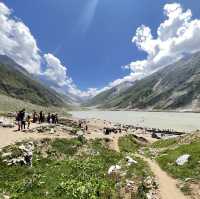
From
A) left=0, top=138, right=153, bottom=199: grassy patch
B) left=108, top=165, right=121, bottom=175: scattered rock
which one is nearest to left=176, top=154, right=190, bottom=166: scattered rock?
left=0, top=138, right=153, bottom=199: grassy patch

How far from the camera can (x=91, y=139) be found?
50750 mm

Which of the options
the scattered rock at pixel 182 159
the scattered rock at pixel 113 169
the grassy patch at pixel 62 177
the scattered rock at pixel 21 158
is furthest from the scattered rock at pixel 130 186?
the scattered rock at pixel 21 158

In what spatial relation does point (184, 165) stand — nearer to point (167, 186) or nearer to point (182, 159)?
point (182, 159)

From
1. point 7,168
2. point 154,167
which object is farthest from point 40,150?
point 154,167

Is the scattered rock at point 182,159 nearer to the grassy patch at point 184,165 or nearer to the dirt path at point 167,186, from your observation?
the grassy patch at point 184,165

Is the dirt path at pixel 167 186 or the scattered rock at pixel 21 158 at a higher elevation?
the scattered rock at pixel 21 158

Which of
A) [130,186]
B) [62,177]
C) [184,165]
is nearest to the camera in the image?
[130,186]

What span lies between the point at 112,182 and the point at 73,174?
3.84m

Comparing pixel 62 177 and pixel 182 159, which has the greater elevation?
pixel 182 159

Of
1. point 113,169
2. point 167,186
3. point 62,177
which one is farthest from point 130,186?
point 62,177

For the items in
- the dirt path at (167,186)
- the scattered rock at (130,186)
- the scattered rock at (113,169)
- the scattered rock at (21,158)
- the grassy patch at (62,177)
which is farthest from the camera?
the scattered rock at (21,158)

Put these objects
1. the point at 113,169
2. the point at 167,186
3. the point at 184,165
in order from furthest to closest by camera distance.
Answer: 1. the point at 184,165
2. the point at 113,169
3. the point at 167,186

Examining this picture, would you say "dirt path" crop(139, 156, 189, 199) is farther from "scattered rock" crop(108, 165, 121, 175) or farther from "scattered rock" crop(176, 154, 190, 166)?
"scattered rock" crop(108, 165, 121, 175)

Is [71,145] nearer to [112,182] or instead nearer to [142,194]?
[112,182]
